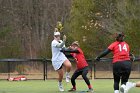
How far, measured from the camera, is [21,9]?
171ft

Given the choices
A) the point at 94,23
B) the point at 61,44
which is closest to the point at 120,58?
the point at 61,44

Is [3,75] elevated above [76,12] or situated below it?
below

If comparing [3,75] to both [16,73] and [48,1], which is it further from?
[48,1]

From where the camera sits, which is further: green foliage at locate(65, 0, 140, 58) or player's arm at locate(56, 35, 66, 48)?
green foliage at locate(65, 0, 140, 58)

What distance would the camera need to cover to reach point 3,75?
29.0 meters

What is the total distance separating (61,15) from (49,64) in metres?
21.1

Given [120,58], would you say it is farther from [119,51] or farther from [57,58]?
[57,58]

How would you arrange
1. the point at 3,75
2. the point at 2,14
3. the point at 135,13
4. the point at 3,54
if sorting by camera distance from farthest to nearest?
1. the point at 2,14
2. the point at 3,54
3. the point at 135,13
4. the point at 3,75

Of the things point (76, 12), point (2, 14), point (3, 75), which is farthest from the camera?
point (2, 14)

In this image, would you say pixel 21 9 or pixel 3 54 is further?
pixel 21 9

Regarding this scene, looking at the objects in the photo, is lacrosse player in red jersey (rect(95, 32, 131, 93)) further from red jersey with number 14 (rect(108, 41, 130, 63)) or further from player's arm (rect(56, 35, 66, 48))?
player's arm (rect(56, 35, 66, 48))

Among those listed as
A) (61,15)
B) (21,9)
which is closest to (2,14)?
(21,9)

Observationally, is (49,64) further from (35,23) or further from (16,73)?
(35,23)

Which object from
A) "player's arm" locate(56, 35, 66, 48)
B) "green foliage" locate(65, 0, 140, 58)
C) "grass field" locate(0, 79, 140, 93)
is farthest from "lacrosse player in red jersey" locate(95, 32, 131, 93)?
"green foliage" locate(65, 0, 140, 58)
